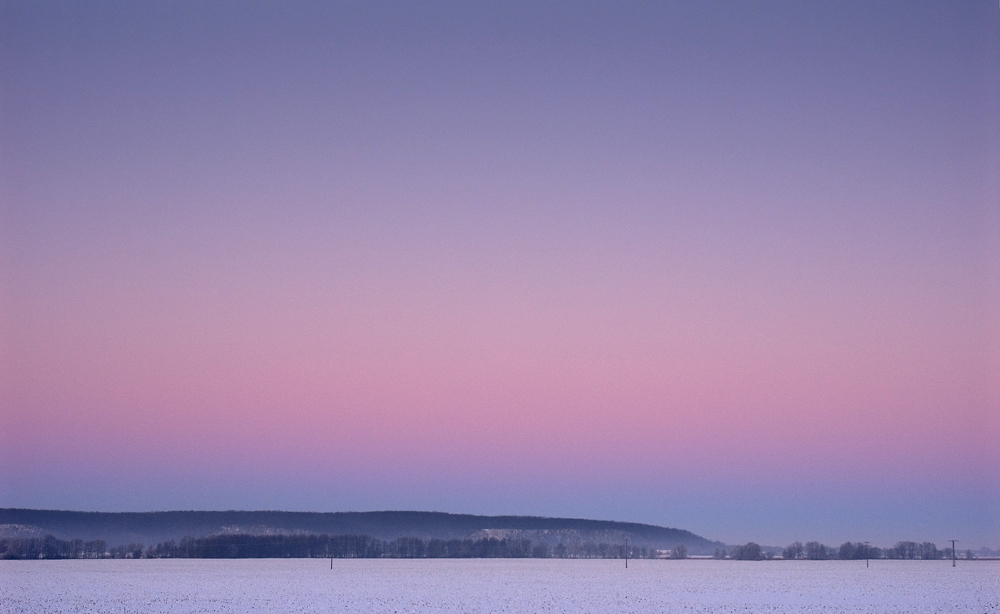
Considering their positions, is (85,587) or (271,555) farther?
(271,555)

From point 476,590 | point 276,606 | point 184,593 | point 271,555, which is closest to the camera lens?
point 276,606

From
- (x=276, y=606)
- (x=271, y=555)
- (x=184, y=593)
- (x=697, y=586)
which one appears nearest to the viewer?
(x=276, y=606)

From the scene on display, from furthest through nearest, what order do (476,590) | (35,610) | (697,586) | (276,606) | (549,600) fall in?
(697,586) → (476,590) → (549,600) → (276,606) → (35,610)

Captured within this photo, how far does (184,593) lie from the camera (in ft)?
149

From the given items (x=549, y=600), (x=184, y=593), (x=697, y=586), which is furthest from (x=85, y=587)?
(x=697, y=586)

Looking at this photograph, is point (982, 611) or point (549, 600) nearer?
point (982, 611)

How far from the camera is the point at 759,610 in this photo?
37156mm

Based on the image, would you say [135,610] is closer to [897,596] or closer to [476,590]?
[476,590]

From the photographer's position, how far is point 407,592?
47.4 m

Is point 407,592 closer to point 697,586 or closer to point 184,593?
point 184,593

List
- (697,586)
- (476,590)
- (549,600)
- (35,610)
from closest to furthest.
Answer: (35,610) < (549,600) < (476,590) < (697,586)

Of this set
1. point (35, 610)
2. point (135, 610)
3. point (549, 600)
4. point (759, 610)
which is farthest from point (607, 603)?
point (35, 610)

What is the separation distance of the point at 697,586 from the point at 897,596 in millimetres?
10465

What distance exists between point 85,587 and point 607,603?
83.3 ft
